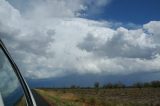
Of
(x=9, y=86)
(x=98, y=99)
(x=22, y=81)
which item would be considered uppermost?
(x=98, y=99)

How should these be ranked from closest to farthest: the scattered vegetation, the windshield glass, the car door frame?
the windshield glass
the car door frame
the scattered vegetation

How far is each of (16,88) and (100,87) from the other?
591 feet

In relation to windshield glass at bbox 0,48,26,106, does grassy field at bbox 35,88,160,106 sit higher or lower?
higher

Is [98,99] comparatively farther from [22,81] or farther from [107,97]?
[22,81]

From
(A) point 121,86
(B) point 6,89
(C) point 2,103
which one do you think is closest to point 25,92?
(B) point 6,89

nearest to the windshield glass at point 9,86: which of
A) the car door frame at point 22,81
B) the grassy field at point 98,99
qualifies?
the car door frame at point 22,81

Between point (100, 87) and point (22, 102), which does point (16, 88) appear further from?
point (100, 87)

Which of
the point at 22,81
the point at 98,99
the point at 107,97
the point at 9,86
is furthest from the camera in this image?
the point at 107,97

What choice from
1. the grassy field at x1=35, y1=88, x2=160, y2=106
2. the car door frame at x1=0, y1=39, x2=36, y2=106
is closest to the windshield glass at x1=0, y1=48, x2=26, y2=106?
the car door frame at x1=0, y1=39, x2=36, y2=106

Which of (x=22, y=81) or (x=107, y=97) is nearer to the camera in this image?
(x=22, y=81)

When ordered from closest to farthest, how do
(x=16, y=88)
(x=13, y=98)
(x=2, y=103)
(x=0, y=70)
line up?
1. (x=2, y=103)
2. (x=0, y=70)
3. (x=13, y=98)
4. (x=16, y=88)

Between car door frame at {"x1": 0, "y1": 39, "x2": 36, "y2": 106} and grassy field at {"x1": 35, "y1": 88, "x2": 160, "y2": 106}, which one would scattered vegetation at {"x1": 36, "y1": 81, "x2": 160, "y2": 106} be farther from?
car door frame at {"x1": 0, "y1": 39, "x2": 36, "y2": 106}

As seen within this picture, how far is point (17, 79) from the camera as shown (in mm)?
4910

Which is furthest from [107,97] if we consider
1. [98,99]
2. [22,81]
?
[22,81]
